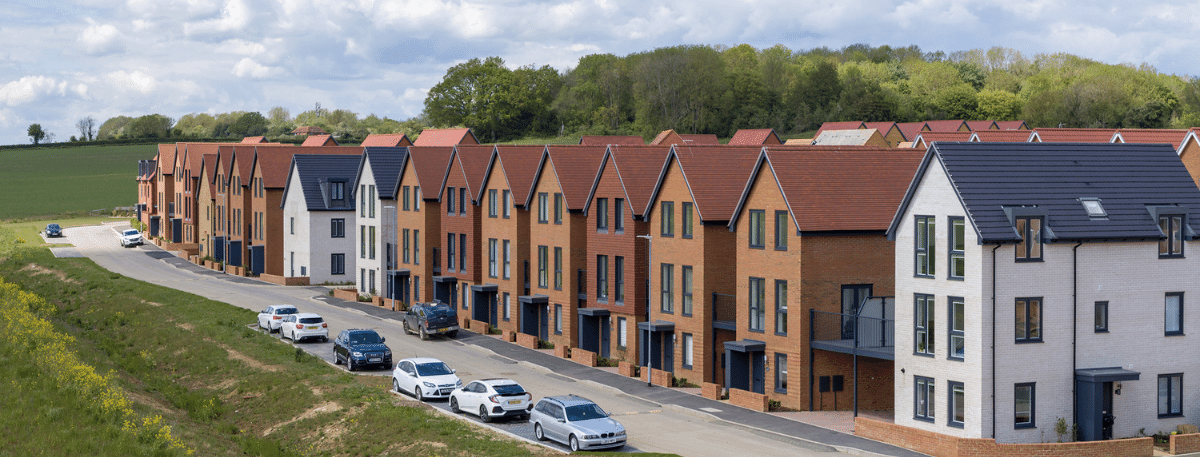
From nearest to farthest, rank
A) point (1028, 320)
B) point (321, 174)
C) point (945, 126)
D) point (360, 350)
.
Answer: point (1028, 320), point (360, 350), point (321, 174), point (945, 126)

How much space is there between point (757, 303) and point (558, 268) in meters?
15.7

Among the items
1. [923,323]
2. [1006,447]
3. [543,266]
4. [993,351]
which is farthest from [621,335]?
[1006,447]

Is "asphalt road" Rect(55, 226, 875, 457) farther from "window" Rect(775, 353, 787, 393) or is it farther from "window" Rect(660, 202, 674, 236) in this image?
"window" Rect(660, 202, 674, 236)

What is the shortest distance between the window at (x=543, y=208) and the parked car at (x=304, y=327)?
39.5 feet

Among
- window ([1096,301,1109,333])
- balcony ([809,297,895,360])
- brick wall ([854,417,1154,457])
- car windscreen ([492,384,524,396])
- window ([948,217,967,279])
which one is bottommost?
brick wall ([854,417,1154,457])

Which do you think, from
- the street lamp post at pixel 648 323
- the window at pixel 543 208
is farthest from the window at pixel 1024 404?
the window at pixel 543 208

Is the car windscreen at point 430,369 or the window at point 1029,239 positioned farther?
the car windscreen at point 430,369

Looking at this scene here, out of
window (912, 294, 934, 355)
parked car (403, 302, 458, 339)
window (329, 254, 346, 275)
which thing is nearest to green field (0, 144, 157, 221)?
window (329, 254, 346, 275)

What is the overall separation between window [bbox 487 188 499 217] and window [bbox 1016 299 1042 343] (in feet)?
109

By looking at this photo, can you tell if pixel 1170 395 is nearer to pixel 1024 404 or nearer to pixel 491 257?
pixel 1024 404

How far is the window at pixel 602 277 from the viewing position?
55219 millimetres

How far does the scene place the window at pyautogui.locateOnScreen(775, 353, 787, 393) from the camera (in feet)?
145

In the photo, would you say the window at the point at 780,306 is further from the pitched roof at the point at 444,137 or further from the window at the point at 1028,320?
the pitched roof at the point at 444,137

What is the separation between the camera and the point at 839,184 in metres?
44.6
